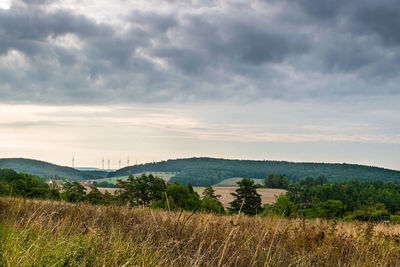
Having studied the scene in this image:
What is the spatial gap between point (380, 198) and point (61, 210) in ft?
315

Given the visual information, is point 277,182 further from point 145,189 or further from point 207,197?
point 145,189

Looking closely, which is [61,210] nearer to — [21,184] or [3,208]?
[3,208]

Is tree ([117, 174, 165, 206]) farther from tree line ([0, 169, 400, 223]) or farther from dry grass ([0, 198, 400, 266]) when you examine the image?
dry grass ([0, 198, 400, 266])

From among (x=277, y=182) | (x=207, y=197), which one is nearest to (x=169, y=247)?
(x=207, y=197)

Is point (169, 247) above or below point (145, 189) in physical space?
above

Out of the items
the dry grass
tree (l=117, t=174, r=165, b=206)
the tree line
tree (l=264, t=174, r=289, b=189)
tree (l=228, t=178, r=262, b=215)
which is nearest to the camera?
the dry grass

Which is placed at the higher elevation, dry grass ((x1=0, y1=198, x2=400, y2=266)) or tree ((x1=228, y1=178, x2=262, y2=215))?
dry grass ((x1=0, y1=198, x2=400, y2=266))

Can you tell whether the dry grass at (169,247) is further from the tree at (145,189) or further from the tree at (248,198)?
the tree at (248,198)

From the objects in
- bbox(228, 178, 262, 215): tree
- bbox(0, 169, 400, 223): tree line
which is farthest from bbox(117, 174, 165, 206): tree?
bbox(228, 178, 262, 215): tree

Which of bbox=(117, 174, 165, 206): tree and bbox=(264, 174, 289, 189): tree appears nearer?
bbox=(117, 174, 165, 206): tree

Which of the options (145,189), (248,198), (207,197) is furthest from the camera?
(248,198)

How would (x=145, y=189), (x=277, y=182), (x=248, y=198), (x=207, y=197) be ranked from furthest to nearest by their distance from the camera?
(x=277, y=182) < (x=248, y=198) < (x=207, y=197) < (x=145, y=189)

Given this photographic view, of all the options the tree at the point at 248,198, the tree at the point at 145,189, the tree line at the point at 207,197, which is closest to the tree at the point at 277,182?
the tree line at the point at 207,197

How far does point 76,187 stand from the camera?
43031 mm
